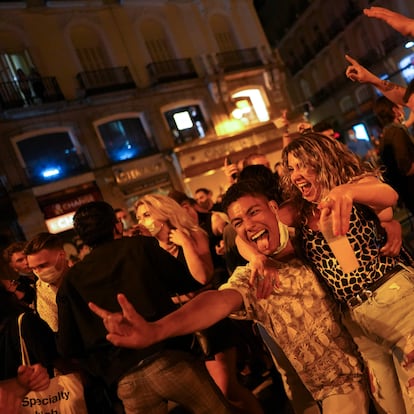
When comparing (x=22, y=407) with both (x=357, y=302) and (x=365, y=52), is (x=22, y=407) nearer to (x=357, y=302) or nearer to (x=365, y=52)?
(x=357, y=302)

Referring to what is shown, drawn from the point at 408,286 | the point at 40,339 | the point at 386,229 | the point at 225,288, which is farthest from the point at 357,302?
the point at 40,339

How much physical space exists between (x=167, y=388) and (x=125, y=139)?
14396 mm

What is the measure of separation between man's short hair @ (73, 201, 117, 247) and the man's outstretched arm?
0.77 metres

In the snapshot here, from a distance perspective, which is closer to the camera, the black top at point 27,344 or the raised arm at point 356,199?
the raised arm at point 356,199

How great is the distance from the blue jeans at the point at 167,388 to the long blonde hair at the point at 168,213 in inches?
42.0

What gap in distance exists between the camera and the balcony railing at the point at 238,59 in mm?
18125

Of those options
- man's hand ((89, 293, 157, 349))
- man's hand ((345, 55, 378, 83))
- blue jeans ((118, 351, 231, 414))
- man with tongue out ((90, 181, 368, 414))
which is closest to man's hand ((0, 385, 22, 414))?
blue jeans ((118, 351, 231, 414))

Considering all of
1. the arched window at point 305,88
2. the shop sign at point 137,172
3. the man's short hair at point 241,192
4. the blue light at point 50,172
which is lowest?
the man's short hair at point 241,192

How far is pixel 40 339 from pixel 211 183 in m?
13.8

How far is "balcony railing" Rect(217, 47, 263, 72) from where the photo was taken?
18.1 metres

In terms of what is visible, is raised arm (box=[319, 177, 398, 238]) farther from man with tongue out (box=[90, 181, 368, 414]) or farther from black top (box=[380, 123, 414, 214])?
black top (box=[380, 123, 414, 214])

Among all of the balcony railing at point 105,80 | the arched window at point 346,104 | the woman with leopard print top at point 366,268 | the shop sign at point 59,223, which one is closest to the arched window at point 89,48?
the balcony railing at point 105,80

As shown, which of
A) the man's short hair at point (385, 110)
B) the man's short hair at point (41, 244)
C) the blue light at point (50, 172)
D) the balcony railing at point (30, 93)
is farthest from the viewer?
the blue light at point (50, 172)

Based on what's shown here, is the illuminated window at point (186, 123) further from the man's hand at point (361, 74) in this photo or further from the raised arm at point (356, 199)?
the raised arm at point (356, 199)
